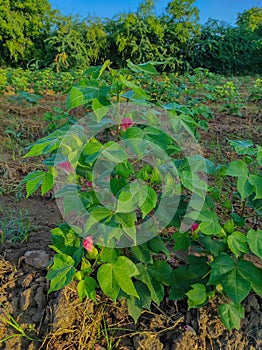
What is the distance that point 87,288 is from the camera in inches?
50.2

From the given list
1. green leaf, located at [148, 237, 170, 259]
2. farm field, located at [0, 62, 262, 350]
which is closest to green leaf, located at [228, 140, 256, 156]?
farm field, located at [0, 62, 262, 350]

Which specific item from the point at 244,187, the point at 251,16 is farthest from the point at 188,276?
the point at 251,16

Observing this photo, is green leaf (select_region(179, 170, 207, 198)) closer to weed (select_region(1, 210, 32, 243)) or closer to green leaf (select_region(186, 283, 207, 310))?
green leaf (select_region(186, 283, 207, 310))

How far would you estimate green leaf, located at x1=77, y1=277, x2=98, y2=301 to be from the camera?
1.26 metres

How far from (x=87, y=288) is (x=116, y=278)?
168 millimetres

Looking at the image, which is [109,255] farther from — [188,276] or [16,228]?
[16,228]

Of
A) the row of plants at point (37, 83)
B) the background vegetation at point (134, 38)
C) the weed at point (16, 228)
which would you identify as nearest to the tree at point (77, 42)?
the background vegetation at point (134, 38)

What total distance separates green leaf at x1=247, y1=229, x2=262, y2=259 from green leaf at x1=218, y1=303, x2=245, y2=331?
0.22 metres

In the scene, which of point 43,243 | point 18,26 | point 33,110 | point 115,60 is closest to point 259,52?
point 115,60

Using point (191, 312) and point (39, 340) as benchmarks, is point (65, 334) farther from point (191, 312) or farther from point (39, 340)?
point (191, 312)

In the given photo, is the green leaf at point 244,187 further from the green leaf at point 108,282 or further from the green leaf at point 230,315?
the green leaf at point 108,282

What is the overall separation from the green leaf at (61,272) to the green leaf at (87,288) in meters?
0.09

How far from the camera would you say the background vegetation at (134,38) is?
11.7 meters

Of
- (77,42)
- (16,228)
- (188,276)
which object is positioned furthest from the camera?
(77,42)
